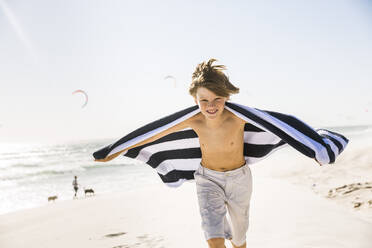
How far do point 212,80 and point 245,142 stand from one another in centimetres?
115

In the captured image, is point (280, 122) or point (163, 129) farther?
point (163, 129)

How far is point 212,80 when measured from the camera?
238cm

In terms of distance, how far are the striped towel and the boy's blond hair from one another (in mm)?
280

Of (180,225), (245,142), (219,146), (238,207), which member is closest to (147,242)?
(180,225)

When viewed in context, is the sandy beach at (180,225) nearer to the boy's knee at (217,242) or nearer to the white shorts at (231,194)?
the white shorts at (231,194)

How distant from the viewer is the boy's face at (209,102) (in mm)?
2400

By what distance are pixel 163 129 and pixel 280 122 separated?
126cm

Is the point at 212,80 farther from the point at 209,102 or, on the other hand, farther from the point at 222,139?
the point at 222,139

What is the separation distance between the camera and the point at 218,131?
2.62m

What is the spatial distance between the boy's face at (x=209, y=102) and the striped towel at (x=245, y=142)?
0.97 feet

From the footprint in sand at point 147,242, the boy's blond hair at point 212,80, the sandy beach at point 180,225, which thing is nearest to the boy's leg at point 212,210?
the boy's blond hair at point 212,80

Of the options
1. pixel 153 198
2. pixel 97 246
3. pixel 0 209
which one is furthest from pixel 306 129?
pixel 0 209

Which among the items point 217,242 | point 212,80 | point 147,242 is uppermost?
point 212,80

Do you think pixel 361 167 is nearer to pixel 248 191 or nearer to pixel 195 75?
pixel 248 191
